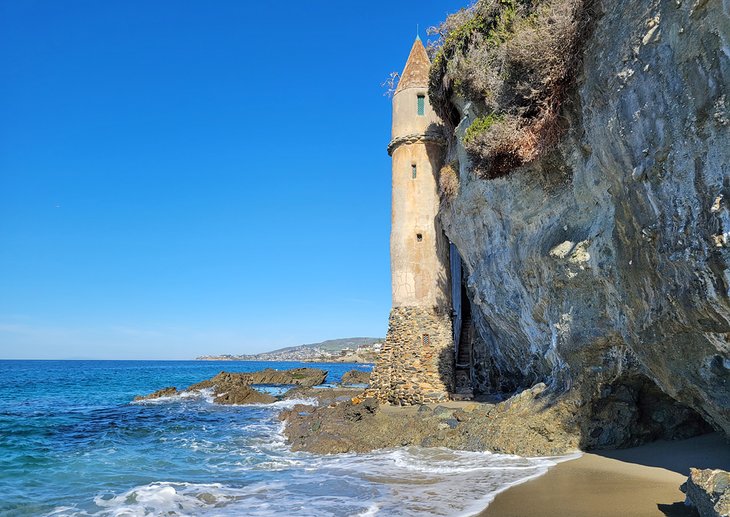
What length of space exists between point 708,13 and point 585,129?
126 inches

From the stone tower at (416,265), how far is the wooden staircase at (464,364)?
27.9 inches

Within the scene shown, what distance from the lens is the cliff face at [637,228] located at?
5.38 meters

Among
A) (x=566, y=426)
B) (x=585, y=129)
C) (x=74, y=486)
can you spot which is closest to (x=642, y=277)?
(x=585, y=129)

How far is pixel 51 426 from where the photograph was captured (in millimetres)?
19125

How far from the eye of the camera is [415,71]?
20.0 metres

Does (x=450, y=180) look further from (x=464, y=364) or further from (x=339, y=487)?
(x=339, y=487)

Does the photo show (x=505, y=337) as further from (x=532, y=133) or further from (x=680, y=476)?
(x=680, y=476)

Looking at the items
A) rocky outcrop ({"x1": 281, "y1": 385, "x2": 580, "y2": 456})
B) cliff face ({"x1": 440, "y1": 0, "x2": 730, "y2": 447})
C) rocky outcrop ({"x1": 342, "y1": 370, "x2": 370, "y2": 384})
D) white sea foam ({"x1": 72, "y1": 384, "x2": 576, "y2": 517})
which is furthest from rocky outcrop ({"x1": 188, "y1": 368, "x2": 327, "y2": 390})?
cliff face ({"x1": 440, "y1": 0, "x2": 730, "y2": 447})

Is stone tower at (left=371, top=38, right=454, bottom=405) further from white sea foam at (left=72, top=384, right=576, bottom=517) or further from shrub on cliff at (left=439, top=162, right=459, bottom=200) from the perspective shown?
white sea foam at (left=72, top=384, right=576, bottom=517)

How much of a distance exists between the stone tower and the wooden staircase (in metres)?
0.71

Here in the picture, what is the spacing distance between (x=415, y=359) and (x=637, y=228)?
1208cm

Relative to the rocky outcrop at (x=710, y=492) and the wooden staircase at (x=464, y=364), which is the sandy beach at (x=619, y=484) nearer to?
the rocky outcrop at (x=710, y=492)

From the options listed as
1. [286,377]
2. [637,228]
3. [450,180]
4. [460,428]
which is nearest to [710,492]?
[637,228]

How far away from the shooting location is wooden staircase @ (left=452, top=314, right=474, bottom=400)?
1817 cm
